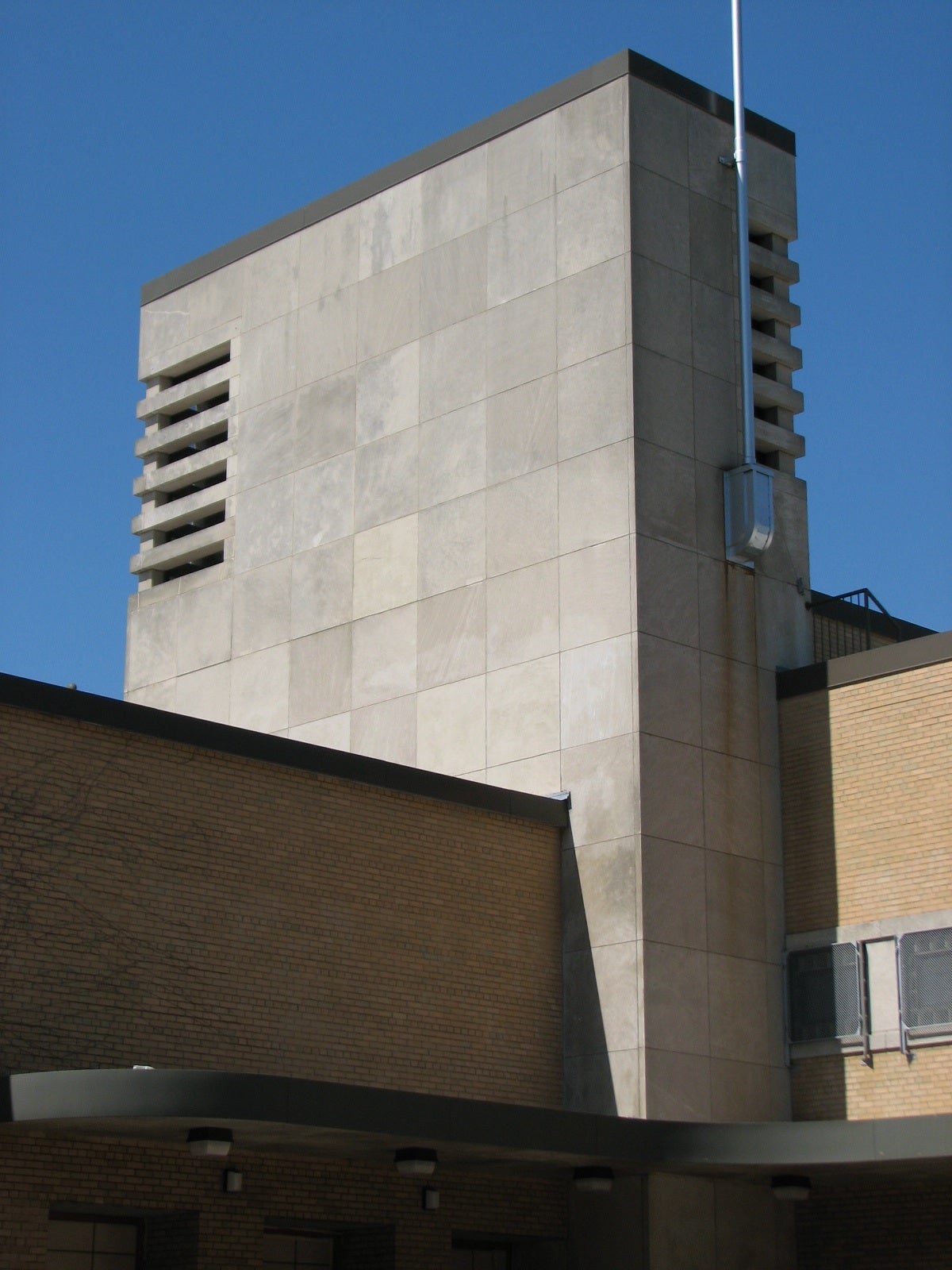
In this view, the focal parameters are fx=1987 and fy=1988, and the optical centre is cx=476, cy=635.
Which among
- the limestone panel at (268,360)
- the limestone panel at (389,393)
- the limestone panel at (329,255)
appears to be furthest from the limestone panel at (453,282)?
the limestone panel at (268,360)

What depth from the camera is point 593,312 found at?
28766 mm

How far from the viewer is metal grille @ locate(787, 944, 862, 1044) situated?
26250 mm

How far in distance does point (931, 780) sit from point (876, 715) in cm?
134

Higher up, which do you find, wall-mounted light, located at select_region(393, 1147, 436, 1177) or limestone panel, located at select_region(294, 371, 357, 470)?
→ limestone panel, located at select_region(294, 371, 357, 470)

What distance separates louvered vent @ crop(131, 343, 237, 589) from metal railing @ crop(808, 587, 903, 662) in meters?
10.1

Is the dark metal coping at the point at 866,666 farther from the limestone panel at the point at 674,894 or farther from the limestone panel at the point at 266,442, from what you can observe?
the limestone panel at the point at 266,442

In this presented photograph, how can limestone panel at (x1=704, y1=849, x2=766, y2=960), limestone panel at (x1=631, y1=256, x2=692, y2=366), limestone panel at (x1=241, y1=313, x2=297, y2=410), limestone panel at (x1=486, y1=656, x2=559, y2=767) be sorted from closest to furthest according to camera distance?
limestone panel at (x1=704, y1=849, x2=766, y2=960) < limestone panel at (x1=486, y1=656, x2=559, y2=767) < limestone panel at (x1=631, y1=256, x2=692, y2=366) < limestone panel at (x1=241, y1=313, x2=297, y2=410)

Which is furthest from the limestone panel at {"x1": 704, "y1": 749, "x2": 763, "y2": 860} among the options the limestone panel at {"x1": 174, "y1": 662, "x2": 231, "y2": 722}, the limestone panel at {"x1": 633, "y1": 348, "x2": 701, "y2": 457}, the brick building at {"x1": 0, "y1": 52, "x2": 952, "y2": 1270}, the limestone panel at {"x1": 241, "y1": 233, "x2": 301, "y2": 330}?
the limestone panel at {"x1": 241, "y1": 233, "x2": 301, "y2": 330}

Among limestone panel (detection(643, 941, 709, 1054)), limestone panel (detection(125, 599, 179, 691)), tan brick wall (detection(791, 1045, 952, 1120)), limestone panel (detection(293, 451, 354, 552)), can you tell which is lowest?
tan brick wall (detection(791, 1045, 952, 1120))

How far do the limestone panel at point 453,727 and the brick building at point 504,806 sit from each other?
7cm

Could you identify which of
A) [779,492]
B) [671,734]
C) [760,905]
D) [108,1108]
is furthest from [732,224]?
[108,1108]

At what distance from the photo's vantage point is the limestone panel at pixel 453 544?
2945 cm

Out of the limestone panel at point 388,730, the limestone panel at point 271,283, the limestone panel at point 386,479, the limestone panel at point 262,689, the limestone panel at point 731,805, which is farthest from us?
the limestone panel at point 271,283

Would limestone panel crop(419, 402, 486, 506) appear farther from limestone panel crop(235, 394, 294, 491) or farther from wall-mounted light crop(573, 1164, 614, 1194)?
wall-mounted light crop(573, 1164, 614, 1194)
